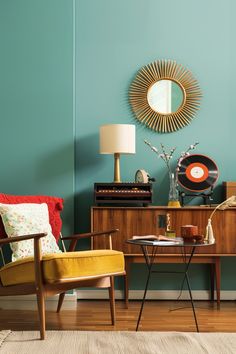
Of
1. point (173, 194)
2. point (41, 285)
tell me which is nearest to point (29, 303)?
point (41, 285)

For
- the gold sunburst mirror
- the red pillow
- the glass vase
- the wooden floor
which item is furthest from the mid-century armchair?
the gold sunburst mirror

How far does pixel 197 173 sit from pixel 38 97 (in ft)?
4.75

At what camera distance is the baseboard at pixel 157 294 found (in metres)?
5.04

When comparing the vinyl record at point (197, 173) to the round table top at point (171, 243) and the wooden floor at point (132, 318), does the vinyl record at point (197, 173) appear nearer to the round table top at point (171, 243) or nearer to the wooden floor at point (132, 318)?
the wooden floor at point (132, 318)

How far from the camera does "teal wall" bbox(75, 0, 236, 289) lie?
514cm

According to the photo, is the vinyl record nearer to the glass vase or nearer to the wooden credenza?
the glass vase

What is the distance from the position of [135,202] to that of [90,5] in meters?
1.73

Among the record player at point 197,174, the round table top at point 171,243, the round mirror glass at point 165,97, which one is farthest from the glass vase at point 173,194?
the round table top at point 171,243

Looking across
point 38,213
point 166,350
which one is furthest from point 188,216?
point 166,350

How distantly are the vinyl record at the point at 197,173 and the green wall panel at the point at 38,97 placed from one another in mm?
934

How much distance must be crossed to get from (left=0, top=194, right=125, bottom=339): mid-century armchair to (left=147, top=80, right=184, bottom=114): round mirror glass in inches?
68.6

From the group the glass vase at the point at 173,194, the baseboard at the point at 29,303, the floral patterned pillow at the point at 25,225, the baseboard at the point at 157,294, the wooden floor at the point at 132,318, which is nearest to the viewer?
the wooden floor at the point at 132,318

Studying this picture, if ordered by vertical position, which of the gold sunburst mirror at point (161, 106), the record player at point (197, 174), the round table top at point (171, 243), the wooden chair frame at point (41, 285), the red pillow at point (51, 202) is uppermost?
the gold sunburst mirror at point (161, 106)

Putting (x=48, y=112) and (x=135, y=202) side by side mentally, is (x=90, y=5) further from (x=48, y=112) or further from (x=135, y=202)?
(x=135, y=202)
